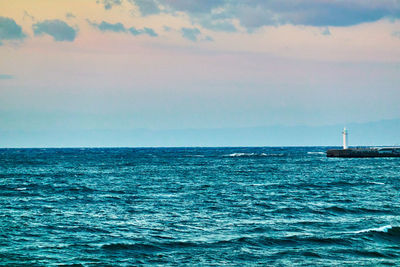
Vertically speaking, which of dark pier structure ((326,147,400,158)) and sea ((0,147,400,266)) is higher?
dark pier structure ((326,147,400,158))

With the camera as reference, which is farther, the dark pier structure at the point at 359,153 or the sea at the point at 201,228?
the dark pier structure at the point at 359,153

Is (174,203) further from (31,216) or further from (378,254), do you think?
(378,254)

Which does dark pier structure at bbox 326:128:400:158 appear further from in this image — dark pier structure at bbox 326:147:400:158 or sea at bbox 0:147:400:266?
sea at bbox 0:147:400:266

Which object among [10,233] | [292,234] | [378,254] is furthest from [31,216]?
[378,254]

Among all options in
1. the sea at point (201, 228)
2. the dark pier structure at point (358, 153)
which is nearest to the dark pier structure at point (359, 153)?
the dark pier structure at point (358, 153)

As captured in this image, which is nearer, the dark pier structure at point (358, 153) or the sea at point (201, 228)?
the sea at point (201, 228)

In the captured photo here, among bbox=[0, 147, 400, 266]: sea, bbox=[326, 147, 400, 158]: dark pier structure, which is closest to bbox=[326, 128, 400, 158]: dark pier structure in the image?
bbox=[326, 147, 400, 158]: dark pier structure

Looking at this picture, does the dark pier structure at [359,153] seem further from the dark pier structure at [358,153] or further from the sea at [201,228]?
the sea at [201,228]

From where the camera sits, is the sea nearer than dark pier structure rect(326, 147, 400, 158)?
Yes

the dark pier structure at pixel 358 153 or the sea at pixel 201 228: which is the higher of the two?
the dark pier structure at pixel 358 153

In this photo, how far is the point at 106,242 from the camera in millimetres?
23812

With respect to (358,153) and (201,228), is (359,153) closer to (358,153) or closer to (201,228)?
(358,153)

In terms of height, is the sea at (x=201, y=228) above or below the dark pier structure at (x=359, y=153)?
below

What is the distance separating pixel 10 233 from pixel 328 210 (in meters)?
20.4
